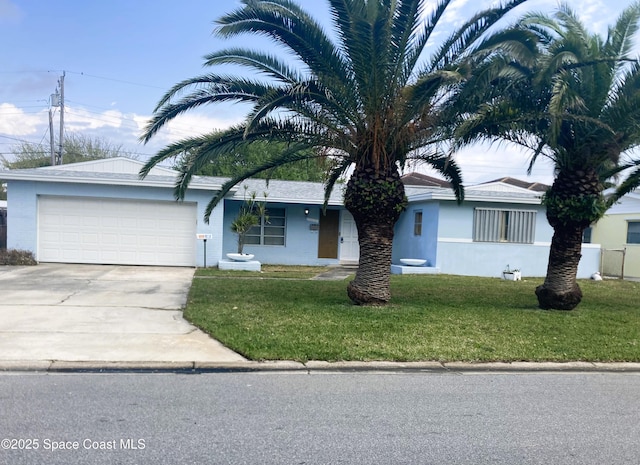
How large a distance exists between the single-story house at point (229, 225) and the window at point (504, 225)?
4 centimetres

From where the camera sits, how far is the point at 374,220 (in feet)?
30.9

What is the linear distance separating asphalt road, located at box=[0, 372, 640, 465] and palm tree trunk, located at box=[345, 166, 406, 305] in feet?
11.7

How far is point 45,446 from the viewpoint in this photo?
383 cm

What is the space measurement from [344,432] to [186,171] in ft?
23.6

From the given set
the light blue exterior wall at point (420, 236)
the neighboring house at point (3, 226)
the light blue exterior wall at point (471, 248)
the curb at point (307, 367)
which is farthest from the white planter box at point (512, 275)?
the neighboring house at point (3, 226)

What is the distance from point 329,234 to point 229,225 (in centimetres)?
391

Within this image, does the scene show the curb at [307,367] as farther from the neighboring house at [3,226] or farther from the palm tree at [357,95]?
the neighboring house at [3,226]

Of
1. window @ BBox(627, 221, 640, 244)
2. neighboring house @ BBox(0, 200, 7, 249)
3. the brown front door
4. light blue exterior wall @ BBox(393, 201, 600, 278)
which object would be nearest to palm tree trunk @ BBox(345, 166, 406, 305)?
light blue exterior wall @ BBox(393, 201, 600, 278)

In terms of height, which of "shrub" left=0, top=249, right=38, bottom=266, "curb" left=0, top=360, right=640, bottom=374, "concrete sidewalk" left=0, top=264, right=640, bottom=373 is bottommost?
"curb" left=0, top=360, right=640, bottom=374

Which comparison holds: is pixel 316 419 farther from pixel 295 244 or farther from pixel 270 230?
pixel 270 230

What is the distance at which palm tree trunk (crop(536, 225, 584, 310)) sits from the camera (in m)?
9.95

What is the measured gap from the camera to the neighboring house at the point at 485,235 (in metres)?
17.1

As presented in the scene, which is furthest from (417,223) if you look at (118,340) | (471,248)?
(118,340)

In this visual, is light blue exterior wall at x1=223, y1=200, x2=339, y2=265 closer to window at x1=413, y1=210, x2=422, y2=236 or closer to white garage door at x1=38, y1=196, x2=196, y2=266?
white garage door at x1=38, y1=196, x2=196, y2=266
